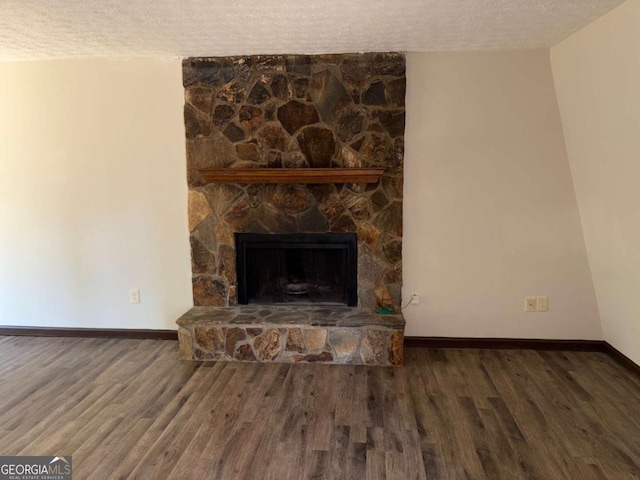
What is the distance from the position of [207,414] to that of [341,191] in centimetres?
171

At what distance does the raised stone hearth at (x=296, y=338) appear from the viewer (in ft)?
9.53

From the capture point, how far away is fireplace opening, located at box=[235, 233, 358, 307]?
10.4 feet

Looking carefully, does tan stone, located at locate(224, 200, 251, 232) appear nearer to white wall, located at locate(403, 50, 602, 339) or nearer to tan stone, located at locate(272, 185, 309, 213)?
tan stone, located at locate(272, 185, 309, 213)

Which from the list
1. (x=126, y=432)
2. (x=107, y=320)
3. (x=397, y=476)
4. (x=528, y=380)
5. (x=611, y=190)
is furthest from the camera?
(x=107, y=320)

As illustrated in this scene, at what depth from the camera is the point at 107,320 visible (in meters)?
3.45

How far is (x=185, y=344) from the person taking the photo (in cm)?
304

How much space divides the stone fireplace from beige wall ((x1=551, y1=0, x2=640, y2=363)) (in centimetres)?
108

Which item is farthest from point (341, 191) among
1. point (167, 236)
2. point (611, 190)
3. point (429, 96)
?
point (611, 190)

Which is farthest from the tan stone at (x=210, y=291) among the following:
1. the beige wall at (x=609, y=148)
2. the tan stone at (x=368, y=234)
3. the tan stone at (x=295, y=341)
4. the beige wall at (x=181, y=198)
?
the beige wall at (x=609, y=148)

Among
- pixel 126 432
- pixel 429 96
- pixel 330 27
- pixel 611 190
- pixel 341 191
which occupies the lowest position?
pixel 126 432

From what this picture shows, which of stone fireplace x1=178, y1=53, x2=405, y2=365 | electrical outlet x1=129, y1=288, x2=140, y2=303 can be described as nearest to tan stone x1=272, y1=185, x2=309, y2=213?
stone fireplace x1=178, y1=53, x2=405, y2=365

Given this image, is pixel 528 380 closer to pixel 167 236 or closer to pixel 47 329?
pixel 167 236

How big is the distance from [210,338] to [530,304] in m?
2.34

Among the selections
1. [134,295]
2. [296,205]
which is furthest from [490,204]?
[134,295]
